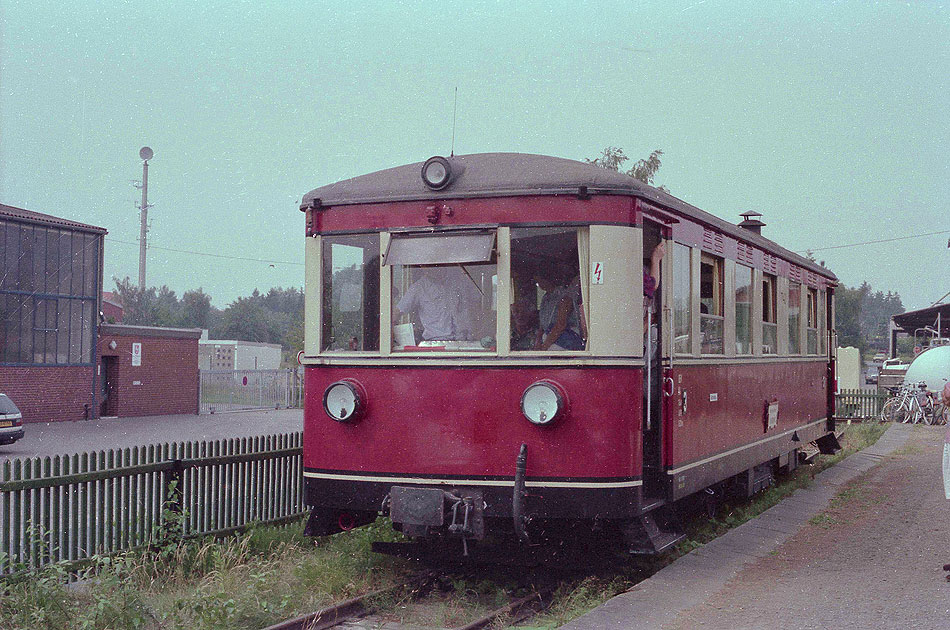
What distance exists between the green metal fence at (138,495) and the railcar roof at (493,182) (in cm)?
243

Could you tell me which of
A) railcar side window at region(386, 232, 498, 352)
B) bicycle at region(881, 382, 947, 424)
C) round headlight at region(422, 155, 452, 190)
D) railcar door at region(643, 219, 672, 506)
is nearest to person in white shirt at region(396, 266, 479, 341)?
railcar side window at region(386, 232, 498, 352)

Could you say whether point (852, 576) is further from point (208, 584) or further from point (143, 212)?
point (143, 212)

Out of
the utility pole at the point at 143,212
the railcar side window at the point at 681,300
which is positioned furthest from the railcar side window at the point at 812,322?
the utility pole at the point at 143,212

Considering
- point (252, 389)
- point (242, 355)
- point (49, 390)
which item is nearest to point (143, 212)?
point (242, 355)

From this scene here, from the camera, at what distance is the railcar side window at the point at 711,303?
867 centimetres

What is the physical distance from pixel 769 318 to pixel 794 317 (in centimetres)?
151

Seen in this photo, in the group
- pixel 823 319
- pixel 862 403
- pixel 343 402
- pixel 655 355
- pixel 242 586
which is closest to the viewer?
pixel 242 586

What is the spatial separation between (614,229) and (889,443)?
15091mm

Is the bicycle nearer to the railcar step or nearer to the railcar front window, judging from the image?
the railcar step

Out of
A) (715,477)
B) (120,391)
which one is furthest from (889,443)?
(120,391)

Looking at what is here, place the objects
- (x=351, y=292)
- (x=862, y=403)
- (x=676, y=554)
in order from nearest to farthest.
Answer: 1. (x=351, y=292)
2. (x=676, y=554)
3. (x=862, y=403)

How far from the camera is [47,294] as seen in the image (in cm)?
3008

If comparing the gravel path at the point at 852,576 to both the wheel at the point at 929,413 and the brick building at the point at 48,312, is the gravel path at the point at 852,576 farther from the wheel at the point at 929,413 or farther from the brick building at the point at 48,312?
the brick building at the point at 48,312

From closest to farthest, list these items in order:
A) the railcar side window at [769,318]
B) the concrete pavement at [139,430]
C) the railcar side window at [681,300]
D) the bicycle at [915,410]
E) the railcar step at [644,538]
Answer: the railcar step at [644,538] < the railcar side window at [681,300] < the railcar side window at [769,318] < the concrete pavement at [139,430] < the bicycle at [915,410]
